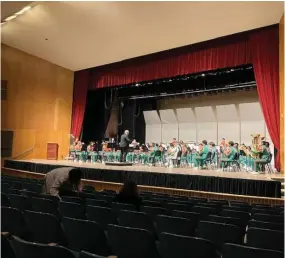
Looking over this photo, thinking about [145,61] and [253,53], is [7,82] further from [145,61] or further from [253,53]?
[253,53]

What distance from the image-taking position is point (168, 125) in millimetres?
14547

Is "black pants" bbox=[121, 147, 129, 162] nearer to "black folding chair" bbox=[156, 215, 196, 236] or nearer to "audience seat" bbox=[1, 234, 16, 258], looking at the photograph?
"black folding chair" bbox=[156, 215, 196, 236]

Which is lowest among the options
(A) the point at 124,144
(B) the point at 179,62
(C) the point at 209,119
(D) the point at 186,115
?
(A) the point at 124,144

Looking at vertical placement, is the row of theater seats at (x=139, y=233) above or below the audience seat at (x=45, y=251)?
below

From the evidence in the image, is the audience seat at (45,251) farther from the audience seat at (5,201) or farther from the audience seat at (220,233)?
the audience seat at (5,201)

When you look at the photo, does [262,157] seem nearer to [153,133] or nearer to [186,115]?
[186,115]

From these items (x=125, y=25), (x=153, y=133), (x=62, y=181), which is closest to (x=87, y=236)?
(x=62, y=181)

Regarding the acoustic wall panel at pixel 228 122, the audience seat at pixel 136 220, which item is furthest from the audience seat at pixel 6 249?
the acoustic wall panel at pixel 228 122

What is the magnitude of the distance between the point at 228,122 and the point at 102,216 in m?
10.9

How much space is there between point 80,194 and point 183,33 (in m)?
6.40

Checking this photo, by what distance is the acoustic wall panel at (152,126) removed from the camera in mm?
14855

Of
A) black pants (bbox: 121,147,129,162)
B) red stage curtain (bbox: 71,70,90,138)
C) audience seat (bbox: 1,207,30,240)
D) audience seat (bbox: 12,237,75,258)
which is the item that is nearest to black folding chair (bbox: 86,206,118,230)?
audience seat (bbox: 1,207,30,240)

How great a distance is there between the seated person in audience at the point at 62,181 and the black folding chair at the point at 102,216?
3.69ft

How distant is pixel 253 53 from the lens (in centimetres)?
854
